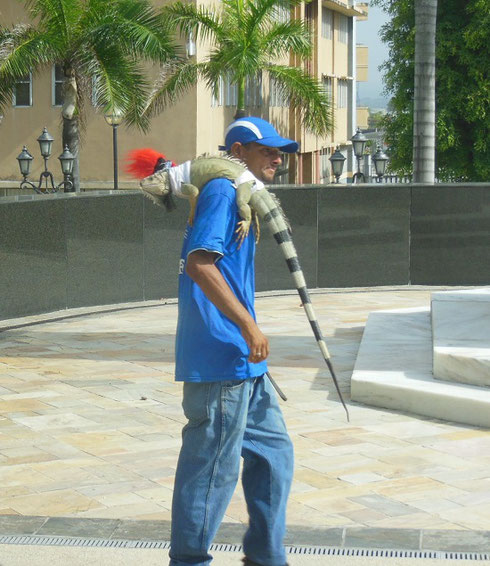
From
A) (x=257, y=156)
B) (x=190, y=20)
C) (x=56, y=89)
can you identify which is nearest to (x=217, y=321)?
(x=257, y=156)

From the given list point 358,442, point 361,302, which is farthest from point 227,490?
point 361,302

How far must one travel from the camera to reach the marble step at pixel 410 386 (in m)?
7.69

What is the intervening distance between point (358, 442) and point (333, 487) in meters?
1.05

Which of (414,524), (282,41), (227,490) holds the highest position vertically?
(282,41)

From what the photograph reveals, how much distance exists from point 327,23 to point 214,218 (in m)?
51.7

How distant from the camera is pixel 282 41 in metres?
28.9

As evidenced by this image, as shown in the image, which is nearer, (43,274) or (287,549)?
(287,549)

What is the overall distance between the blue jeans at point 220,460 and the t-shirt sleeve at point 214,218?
0.49 meters

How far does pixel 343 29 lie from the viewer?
58.5m

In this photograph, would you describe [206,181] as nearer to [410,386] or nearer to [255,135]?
[255,135]

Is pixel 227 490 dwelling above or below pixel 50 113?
below

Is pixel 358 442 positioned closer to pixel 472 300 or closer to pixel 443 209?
pixel 472 300

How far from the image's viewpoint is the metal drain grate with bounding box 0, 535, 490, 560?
493 centimetres

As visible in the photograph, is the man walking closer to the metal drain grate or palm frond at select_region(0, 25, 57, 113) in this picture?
the metal drain grate
